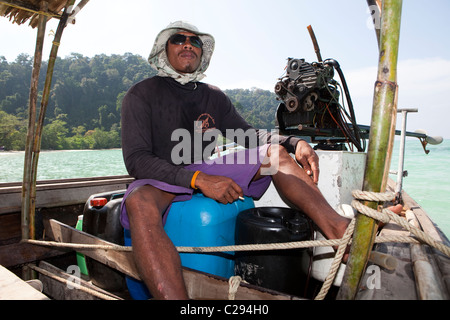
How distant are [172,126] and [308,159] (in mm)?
1046

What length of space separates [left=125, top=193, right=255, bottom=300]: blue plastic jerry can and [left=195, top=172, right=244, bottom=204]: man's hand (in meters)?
0.13

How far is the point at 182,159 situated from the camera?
2.19 m

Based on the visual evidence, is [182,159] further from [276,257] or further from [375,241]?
[375,241]

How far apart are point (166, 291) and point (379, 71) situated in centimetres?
125

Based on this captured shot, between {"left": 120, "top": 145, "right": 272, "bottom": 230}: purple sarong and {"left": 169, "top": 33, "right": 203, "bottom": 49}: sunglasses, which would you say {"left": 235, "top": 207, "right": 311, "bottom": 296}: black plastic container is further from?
{"left": 169, "top": 33, "right": 203, "bottom": 49}: sunglasses

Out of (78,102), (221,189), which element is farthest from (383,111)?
(78,102)

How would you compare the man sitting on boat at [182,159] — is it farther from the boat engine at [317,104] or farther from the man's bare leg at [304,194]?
the boat engine at [317,104]

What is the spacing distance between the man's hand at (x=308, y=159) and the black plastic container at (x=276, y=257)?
37cm

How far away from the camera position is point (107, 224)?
2318 mm

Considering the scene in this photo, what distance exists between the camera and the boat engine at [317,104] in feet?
14.5

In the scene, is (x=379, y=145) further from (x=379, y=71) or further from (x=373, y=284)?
(x=373, y=284)

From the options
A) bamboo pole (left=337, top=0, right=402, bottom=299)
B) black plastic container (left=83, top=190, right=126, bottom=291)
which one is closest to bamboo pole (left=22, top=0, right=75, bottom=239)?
black plastic container (left=83, top=190, right=126, bottom=291)

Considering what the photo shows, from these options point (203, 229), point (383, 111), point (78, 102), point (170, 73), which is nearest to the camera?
point (383, 111)

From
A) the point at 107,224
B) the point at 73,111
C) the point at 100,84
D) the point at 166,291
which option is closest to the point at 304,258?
the point at 166,291
